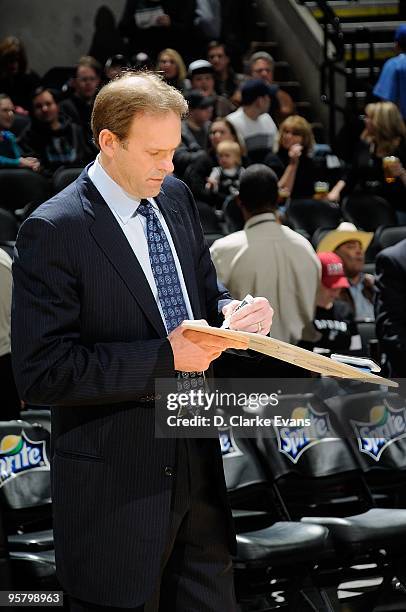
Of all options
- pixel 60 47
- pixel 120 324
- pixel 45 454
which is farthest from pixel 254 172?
pixel 60 47

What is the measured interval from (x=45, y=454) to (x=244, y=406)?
0.78 metres

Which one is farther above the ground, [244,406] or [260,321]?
[260,321]

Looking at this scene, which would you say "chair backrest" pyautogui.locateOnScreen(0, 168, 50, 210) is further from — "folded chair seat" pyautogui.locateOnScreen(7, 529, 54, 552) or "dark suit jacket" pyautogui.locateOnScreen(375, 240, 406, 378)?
"folded chair seat" pyautogui.locateOnScreen(7, 529, 54, 552)

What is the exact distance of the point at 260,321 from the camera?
257 cm

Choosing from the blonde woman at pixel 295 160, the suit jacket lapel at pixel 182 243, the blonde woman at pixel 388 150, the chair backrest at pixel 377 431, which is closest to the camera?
the suit jacket lapel at pixel 182 243

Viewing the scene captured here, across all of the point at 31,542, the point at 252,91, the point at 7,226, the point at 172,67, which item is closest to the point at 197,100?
the point at 252,91

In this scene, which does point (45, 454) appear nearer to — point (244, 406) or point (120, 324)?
point (244, 406)

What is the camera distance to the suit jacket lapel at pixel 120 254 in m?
2.61

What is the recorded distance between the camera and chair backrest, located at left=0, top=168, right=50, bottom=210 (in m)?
8.10

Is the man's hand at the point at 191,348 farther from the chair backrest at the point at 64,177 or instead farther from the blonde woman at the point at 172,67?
the blonde woman at the point at 172,67

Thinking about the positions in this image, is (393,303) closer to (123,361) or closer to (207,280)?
(207,280)

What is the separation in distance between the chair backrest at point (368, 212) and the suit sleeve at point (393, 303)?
3.73 m

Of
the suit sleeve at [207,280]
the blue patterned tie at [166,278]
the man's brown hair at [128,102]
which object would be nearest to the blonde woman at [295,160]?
the suit sleeve at [207,280]

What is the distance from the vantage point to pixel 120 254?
2629 mm
